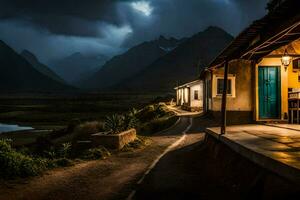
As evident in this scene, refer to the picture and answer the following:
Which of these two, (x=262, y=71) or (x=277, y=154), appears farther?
(x=262, y=71)

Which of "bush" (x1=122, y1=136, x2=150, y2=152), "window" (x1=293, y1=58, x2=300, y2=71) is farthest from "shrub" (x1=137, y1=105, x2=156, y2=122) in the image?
"window" (x1=293, y1=58, x2=300, y2=71)

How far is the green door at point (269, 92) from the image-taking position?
17109 mm

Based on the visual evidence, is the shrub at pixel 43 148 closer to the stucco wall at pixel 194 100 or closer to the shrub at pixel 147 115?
the shrub at pixel 147 115

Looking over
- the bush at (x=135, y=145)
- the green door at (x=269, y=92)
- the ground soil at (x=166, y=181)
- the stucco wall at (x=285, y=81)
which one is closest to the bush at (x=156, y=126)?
the bush at (x=135, y=145)

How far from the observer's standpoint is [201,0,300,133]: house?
788 cm

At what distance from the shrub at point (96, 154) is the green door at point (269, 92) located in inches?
318

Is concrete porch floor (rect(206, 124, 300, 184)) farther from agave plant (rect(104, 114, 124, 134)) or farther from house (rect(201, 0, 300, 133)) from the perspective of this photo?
agave plant (rect(104, 114, 124, 134))

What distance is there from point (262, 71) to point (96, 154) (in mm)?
9089

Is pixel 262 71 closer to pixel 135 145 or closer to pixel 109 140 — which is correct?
pixel 135 145

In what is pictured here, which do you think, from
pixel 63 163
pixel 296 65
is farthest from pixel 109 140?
pixel 296 65

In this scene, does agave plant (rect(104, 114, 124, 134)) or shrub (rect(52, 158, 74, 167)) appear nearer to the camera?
shrub (rect(52, 158, 74, 167))

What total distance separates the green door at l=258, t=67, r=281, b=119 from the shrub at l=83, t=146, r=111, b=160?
8.09 metres

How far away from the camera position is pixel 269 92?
56.6 ft

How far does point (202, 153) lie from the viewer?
13156mm
